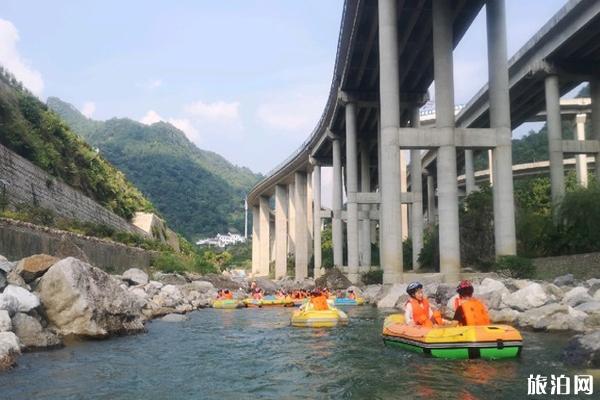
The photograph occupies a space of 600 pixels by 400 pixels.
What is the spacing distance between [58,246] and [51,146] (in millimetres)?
14785

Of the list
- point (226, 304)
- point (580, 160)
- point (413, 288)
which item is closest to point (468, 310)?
point (413, 288)

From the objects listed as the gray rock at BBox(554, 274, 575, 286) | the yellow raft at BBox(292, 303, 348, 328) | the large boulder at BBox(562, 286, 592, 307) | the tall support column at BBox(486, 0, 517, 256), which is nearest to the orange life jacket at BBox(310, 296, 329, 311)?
the yellow raft at BBox(292, 303, 348, 328)

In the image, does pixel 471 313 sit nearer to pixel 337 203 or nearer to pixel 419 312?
pixel 419 312

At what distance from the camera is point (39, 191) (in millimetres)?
30797

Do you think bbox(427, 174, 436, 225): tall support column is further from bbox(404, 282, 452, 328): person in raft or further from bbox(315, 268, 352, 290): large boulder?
bbox(404, 282, 452, 328): person in raft

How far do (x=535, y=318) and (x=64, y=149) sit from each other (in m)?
34.9

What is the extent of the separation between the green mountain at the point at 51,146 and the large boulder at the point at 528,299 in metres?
26.0

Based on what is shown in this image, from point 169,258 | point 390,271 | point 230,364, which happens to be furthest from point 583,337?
point 169,258

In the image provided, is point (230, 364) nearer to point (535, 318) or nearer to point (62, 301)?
point (62, 301)

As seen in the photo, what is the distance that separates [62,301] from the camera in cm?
1434

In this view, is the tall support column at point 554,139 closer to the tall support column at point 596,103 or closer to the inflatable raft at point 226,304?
the tall support column at point 596,103

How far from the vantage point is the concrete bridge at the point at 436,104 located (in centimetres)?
2841

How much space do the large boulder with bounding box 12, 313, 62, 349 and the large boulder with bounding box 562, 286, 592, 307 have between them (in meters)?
14.6

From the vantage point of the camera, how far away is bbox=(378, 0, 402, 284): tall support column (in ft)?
93.2
